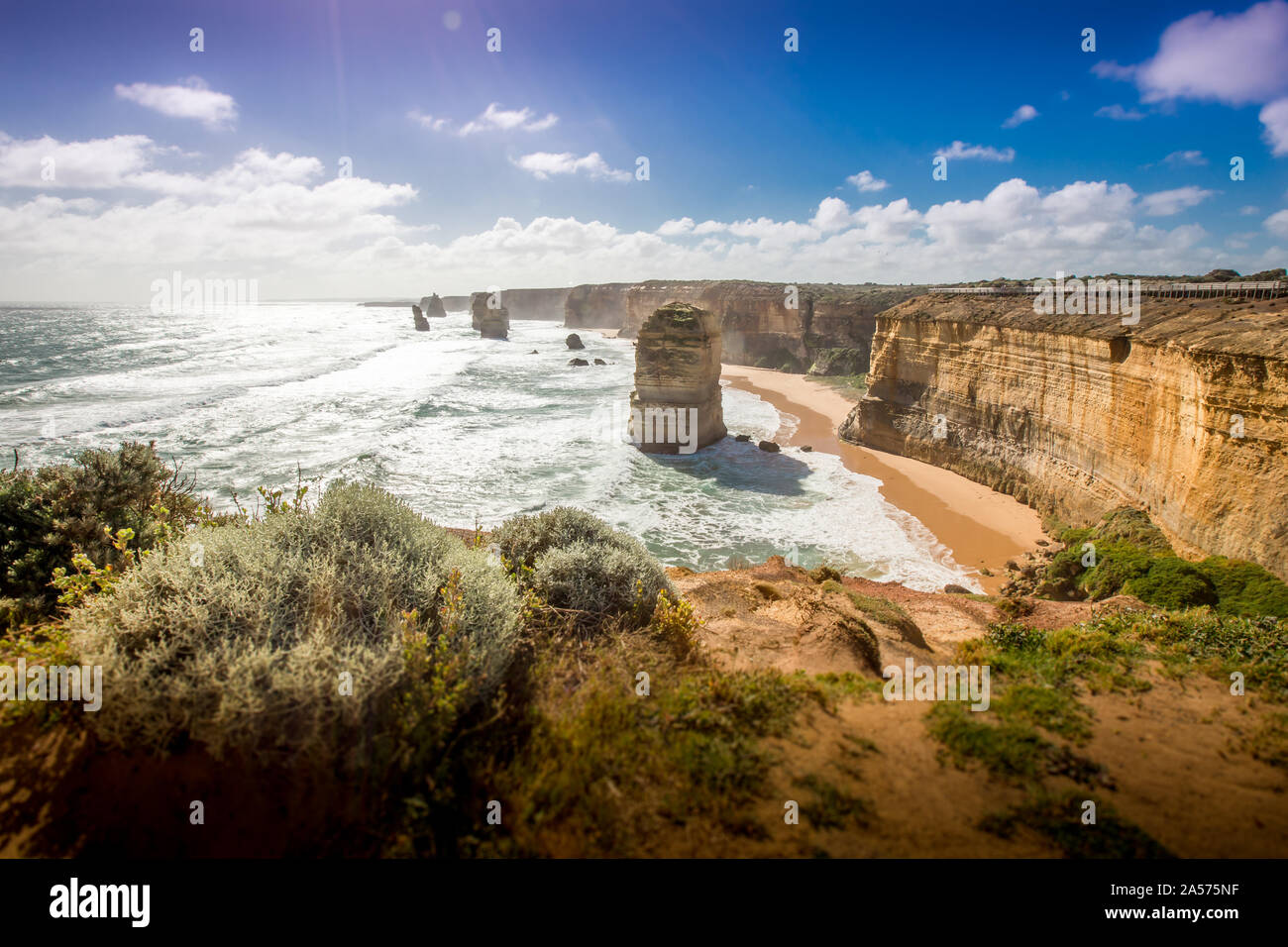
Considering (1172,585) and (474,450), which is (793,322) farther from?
(1172,585)

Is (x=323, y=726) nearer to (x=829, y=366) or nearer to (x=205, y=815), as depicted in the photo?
(x=205, y=815)

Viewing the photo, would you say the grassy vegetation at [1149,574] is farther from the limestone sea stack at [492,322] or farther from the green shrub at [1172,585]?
the limestone sea stack at [492,322]

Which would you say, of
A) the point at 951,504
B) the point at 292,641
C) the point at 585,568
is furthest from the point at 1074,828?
the point at 951,504

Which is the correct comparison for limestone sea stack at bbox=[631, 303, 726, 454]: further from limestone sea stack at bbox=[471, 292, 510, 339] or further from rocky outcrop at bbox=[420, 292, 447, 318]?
rocky outcrop at bbox=[420, 292, 447, 318]

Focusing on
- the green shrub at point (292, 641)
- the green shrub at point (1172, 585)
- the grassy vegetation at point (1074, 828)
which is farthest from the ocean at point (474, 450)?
the grassy vegetation at point (1074, 828)

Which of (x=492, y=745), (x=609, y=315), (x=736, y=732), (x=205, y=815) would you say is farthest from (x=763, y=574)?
(x=609, y=315)
